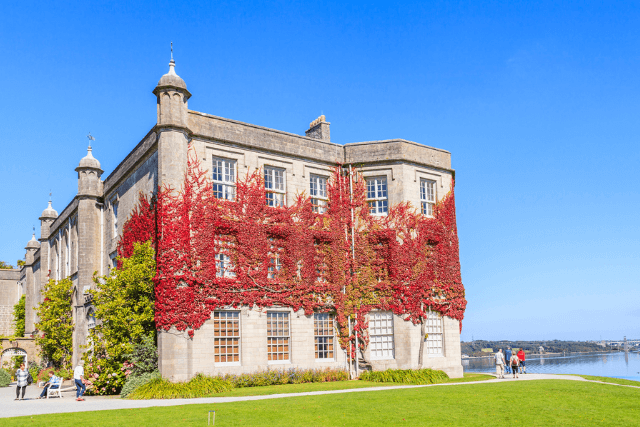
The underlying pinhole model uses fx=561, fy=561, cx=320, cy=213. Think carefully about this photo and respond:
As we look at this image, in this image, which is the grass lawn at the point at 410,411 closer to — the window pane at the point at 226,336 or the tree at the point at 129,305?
the window pane at the point at 226,336

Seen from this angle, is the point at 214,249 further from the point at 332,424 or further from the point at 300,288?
the point at 332,424

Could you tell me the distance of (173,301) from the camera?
76.8 feet

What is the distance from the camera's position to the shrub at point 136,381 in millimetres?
22080

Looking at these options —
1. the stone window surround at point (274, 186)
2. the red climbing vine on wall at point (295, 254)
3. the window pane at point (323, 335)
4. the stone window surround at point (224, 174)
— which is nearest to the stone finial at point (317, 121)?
the red climbing vine on wall at point (295, 254)

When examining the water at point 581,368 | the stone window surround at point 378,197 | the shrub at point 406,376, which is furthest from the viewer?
the water at point 581,368

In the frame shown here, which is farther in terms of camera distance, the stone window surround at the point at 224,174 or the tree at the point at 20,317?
the tree at the point at 20,317

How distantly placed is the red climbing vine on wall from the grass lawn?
22.9 ft

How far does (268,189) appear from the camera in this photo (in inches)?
1070

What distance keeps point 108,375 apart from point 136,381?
2384 millimetres

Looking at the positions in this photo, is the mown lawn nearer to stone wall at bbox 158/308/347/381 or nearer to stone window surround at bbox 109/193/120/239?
stone wall at bbox 158/308/347/381

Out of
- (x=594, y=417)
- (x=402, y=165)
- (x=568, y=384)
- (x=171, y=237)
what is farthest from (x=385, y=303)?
(x=594, y=417)

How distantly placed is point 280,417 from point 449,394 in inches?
288

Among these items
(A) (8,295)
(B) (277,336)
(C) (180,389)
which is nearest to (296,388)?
(B) (277,336)

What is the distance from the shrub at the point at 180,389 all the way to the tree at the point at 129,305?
2.56 m
